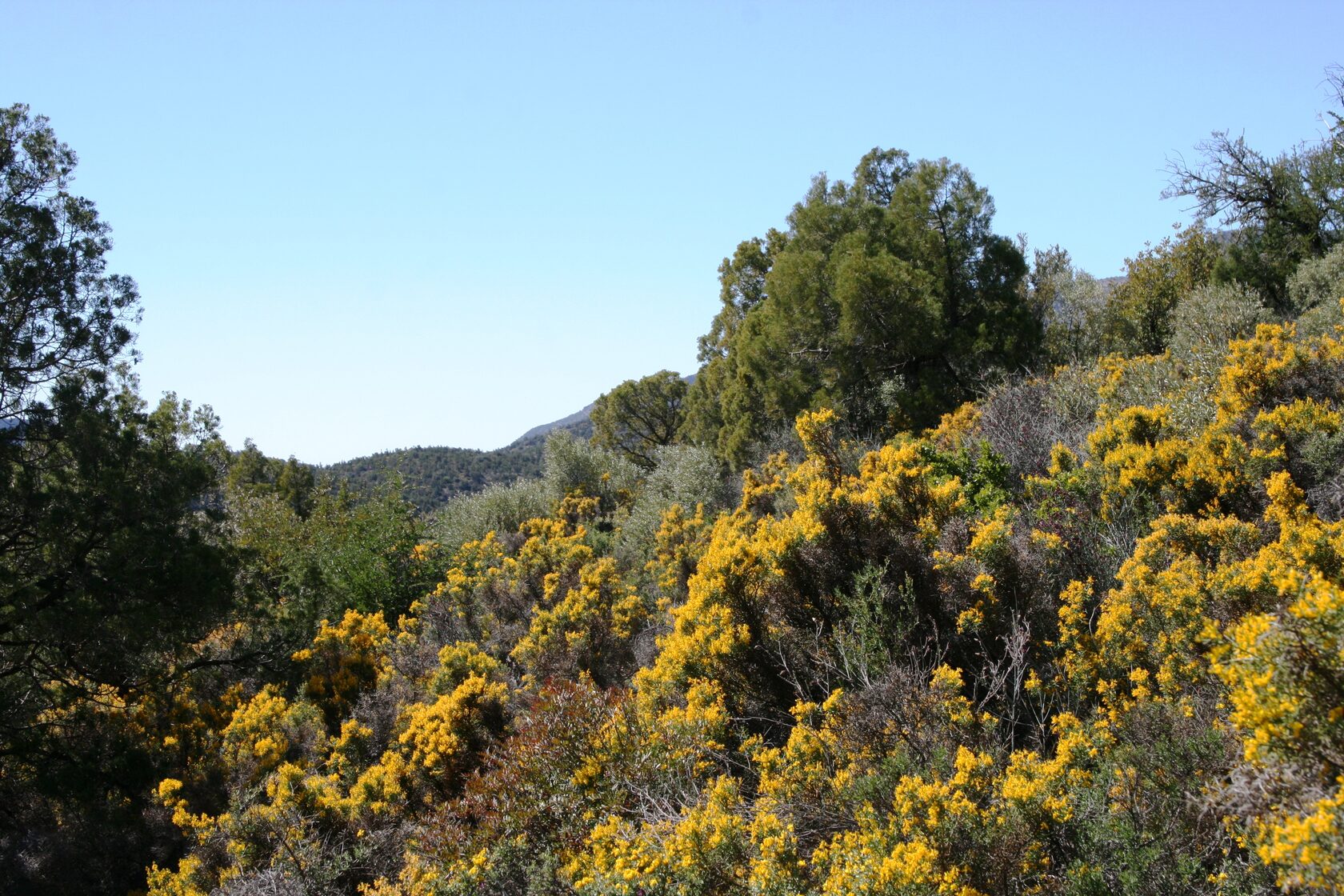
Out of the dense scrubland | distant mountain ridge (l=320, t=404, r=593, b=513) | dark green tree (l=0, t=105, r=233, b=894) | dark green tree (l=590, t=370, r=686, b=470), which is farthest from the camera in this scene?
distant mountain ridge (l=320, t=404, r=593, b=513)

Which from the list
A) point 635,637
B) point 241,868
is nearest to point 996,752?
point 635,637

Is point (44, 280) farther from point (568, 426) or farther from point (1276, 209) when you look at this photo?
point (568, 426)

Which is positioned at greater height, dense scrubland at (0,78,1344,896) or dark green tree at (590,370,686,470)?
dark green tree at (590,370,686,470)

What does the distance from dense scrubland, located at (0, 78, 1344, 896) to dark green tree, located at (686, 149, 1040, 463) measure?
0.51ft

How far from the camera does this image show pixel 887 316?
47.6 feet

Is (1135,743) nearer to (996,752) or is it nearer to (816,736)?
(996,752)

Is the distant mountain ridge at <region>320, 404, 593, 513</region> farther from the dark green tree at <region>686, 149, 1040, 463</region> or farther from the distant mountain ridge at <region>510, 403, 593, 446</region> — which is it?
the dark green tree at <region>686, 149, 1040, 463</region>

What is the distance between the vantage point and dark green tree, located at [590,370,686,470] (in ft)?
95.0

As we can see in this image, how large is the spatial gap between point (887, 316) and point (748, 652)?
9.93 meters

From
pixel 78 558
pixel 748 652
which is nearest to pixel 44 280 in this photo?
pixel 78 558

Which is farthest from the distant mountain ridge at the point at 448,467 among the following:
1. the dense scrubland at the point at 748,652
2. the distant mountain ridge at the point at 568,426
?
the dense scrubland at the point at 748,652

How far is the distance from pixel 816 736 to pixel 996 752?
3.18ft

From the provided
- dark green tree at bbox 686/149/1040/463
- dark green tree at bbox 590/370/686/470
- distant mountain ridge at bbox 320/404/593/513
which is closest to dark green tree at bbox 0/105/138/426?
dark green tree at bbox 686/149/1040/463

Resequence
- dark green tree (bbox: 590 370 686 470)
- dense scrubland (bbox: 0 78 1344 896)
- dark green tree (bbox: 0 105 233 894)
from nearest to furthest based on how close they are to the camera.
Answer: dense scrubland (bbox: 0 78 1344 896) < dark green tree (bbox: 0 105 233 894) < dark green tree (bbox: 590 370 686 470)
